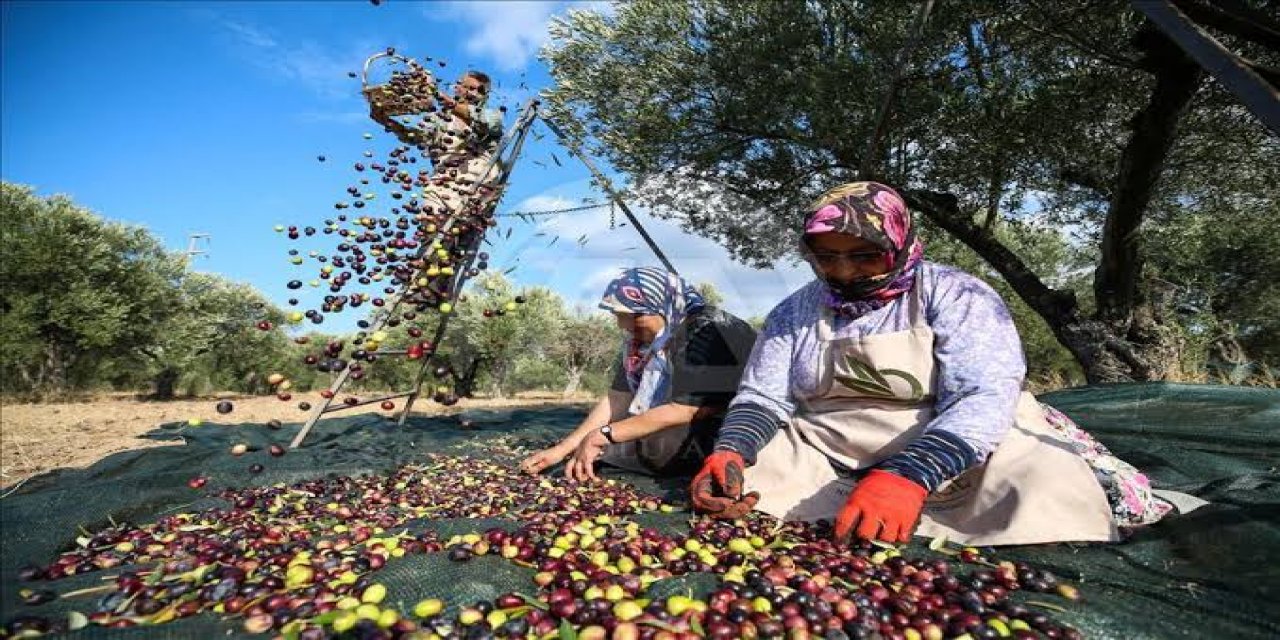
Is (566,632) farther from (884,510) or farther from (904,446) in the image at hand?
(904,446)

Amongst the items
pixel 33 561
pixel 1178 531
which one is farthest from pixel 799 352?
pixel 33 561

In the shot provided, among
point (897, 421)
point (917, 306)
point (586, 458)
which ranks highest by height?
point (917, 306)

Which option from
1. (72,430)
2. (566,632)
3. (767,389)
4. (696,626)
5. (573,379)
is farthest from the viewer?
(573,379)

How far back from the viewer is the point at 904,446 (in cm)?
281

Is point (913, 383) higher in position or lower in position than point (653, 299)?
lower

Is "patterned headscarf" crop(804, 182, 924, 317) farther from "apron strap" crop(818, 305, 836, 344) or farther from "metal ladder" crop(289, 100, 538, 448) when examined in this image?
"metal ladder" crop(289, 100, 538, 448)

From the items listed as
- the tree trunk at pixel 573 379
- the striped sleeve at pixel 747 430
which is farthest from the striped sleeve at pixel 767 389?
the tree trunk at pixel 573 379

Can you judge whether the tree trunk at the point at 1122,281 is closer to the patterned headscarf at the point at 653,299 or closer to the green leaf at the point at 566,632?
the patterned headscarf at the point at 653,299

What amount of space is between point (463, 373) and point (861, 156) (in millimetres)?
21457

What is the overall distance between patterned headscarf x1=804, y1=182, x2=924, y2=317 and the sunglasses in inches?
1.9

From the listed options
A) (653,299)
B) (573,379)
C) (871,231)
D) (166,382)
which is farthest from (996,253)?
(573,379)

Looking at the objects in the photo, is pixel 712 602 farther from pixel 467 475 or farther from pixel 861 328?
pixel 467 475

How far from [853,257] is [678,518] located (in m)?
1.51

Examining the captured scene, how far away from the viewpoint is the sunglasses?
9.26 feet
